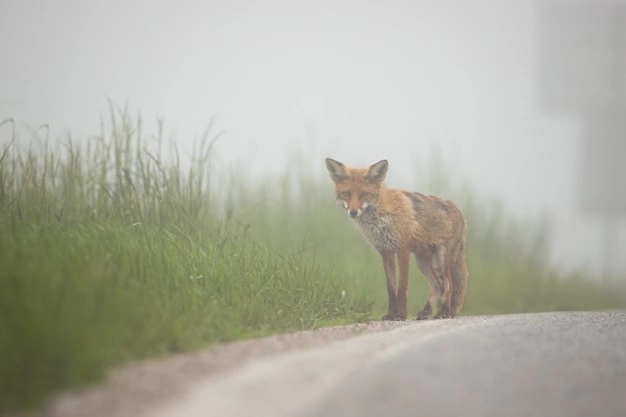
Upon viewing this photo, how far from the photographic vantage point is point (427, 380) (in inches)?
155

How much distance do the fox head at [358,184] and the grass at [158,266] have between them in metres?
0.65

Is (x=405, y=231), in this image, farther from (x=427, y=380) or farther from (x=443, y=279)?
(x=427, y=380)

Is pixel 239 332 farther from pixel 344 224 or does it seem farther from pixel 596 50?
pixel 596 50

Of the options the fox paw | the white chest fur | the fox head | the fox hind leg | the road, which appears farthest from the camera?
the fox hind leg

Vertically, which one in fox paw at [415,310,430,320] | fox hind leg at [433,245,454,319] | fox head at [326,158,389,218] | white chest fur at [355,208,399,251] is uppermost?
fox head at [326,158,389,218]

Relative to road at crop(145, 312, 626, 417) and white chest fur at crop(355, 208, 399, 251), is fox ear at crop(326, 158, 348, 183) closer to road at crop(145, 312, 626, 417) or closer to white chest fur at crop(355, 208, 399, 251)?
white chest fur at crop(355, 208, 399, 251)

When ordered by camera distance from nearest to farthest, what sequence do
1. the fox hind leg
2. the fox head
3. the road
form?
the road, the fox head, the fox hind leg

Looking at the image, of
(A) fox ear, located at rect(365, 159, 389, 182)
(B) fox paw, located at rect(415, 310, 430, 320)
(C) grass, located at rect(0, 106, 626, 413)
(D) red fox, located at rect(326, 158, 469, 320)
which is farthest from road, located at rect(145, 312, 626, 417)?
(B) fox paw, located at rect(415, 310, 430, 320)

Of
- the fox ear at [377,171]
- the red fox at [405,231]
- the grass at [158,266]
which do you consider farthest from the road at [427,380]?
the fox ear at [377,171]

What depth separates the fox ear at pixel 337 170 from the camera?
23.2 ft

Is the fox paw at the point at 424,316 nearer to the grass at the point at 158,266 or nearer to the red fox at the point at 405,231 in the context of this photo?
the red fox at the point at 405,231

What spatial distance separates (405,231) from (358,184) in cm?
61

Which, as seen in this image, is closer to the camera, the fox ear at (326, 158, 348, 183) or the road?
the road

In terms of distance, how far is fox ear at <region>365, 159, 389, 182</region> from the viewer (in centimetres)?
704
